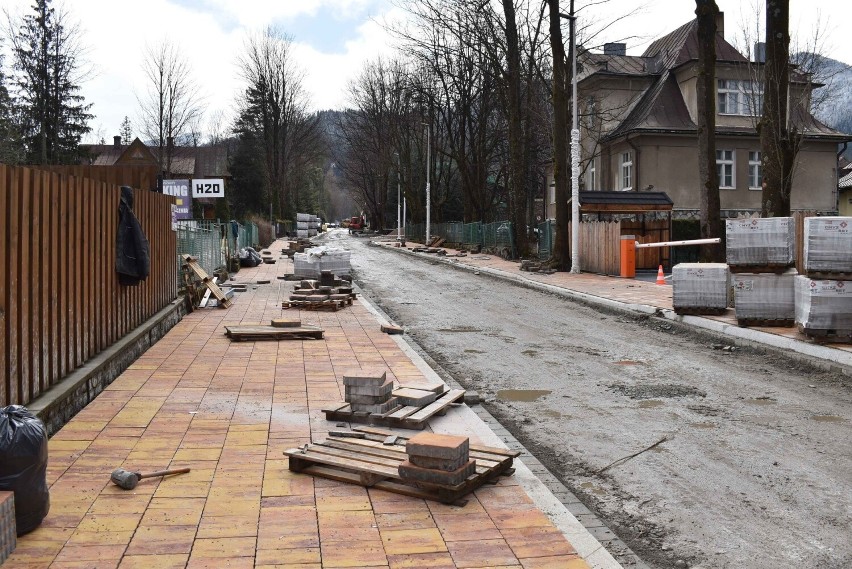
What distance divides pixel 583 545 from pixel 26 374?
4255mm

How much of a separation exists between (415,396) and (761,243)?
7.13 meters

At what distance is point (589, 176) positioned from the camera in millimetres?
46812

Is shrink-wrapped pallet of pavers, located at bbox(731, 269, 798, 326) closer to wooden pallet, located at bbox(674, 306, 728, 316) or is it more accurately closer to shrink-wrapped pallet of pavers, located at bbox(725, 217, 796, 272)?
shrink-wrapped pallet of pavers, located at bbox(725, 217, 796, 272)

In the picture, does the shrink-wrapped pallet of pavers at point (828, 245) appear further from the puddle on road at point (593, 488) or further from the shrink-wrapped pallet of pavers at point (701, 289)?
the puddle on road at point (593, 488)

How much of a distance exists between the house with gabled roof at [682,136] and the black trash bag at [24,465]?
3485 cm

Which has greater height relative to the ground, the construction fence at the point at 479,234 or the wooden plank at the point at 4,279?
the construction fence at the point at 479,234

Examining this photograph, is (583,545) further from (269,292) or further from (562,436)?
(269,292)

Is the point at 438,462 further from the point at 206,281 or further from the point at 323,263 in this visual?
the point at 323,263

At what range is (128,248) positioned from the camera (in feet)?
30.0

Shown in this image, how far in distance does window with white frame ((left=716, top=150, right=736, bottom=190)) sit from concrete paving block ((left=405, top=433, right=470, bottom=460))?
3843 cm

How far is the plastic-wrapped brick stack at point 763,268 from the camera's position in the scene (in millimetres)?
11508

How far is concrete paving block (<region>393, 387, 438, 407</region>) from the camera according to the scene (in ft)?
22.2

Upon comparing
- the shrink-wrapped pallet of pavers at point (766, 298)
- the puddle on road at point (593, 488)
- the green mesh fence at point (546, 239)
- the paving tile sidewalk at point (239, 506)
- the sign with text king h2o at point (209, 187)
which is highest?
the sign with text king h2o at point (209, 187)

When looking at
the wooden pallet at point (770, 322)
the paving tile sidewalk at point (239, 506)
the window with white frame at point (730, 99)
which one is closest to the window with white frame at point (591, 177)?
the window with white frame at point (730, 99)
